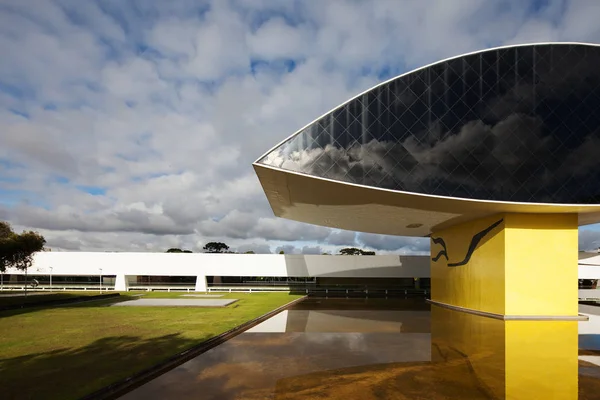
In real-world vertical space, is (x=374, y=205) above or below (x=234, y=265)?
above

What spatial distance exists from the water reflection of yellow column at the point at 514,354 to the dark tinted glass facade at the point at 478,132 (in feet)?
18.2

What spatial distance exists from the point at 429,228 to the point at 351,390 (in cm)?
2144

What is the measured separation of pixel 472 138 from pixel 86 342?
1688 cm

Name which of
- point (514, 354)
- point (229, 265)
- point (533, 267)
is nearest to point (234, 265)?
point (229, 265)

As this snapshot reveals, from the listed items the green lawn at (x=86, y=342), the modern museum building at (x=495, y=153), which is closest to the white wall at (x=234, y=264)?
the green lawn at (x=86, y=342)

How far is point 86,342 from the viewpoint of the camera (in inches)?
455

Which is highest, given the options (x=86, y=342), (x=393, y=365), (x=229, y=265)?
(x=393, y=365)

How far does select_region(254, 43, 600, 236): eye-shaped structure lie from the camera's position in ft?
56.1

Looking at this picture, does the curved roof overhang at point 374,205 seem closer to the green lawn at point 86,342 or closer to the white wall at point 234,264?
the green lawn at point 86,342

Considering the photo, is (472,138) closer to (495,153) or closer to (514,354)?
(495,153)

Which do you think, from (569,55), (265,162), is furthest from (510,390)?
(569,55)

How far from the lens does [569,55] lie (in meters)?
17.9

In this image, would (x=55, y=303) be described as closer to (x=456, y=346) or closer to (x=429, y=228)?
(x=456, y=346)

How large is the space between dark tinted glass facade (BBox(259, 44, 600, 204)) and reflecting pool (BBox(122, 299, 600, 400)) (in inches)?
245
